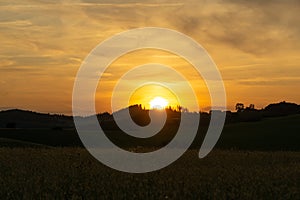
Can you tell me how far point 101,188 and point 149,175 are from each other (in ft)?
8.57

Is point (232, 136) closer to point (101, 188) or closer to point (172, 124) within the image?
point (172, 124)

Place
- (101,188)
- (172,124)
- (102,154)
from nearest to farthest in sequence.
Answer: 1. (101,188)
2. (102,154)
3. (172,124)

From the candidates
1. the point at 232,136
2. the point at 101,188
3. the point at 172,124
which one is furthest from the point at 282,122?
the point at 101,188

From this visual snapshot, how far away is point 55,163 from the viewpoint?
64.4 ft

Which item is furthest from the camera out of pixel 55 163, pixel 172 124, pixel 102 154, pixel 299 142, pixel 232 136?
pixel 172 124

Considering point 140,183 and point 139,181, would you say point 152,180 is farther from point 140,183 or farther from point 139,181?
point 140,183

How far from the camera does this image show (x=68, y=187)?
1468 cm

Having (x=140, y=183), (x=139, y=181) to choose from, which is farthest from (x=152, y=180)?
(x=140, y=183)

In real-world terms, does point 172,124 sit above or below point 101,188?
above

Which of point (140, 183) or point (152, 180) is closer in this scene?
point (140, 183)

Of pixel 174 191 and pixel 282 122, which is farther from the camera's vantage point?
pixel 282 122

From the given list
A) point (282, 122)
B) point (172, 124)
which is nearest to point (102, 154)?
point (282, 122)

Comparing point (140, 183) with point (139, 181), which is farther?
point (139, 181)

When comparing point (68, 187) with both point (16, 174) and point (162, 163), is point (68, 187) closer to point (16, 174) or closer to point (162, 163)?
point (16, 174)
